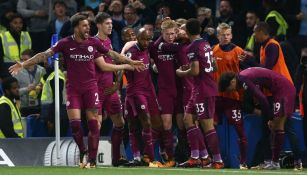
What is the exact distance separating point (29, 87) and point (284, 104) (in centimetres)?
613

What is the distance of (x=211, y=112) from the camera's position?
19.0 m

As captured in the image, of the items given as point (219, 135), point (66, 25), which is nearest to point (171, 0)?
point (66, 25)

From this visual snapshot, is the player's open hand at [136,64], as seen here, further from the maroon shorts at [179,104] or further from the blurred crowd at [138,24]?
the blurred crowd at [138,24]

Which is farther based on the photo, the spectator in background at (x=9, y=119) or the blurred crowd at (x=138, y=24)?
the blurred crowd at (x=138, y=24)

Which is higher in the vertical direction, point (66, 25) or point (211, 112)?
point (66, 25)

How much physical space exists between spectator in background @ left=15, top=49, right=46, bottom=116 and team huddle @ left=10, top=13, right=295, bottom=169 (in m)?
2.98

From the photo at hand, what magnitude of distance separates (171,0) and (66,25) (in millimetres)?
2138

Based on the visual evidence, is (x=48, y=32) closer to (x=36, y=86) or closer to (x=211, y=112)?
(x=36, y=86)

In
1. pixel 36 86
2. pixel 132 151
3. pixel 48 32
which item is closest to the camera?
pixel 132 151

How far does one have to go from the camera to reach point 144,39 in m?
19.7

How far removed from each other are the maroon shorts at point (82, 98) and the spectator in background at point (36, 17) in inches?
253

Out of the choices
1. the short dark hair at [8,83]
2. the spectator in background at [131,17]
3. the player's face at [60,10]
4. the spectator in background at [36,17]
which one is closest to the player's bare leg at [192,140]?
the short dark hair at [8,83]

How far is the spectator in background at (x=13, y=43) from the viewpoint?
24.1 metres

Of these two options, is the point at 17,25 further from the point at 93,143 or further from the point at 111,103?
the point at 93,143
